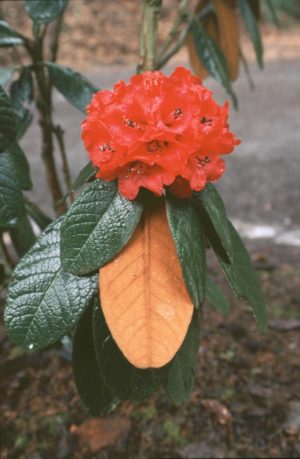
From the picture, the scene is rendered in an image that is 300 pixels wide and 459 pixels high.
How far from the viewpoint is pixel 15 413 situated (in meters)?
1.33

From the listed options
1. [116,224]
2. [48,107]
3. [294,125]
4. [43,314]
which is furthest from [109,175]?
[294,125]

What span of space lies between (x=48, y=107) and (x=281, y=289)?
1.01 m

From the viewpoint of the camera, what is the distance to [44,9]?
1.01 m

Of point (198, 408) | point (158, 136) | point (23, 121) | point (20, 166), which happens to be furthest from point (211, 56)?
point (198, 408)

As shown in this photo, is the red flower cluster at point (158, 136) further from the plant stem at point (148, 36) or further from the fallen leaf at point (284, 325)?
the fallen leaf at point (284, 325)

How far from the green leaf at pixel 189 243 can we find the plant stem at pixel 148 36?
361 mm

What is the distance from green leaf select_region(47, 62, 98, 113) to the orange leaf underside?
48cm

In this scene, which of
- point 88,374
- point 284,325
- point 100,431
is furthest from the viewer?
point 284,325

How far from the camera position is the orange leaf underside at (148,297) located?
668mm

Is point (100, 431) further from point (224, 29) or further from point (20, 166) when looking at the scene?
point (224, 29)

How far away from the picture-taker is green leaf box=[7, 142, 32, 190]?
2.88 feet

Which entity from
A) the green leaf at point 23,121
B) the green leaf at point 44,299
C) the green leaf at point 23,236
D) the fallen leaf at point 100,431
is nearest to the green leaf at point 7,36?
the green leaf at point 23,121

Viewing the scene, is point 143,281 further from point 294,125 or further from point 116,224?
point 294,125

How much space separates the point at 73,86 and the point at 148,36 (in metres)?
0.22
